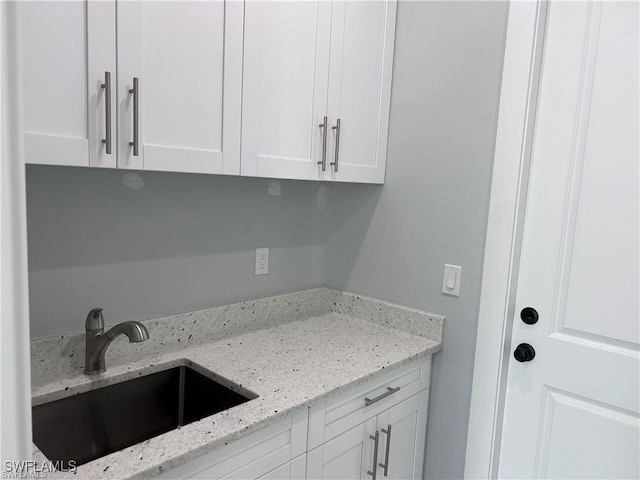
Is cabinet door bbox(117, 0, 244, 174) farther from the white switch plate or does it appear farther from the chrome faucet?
the white switch plate

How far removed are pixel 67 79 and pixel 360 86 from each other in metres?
1.03

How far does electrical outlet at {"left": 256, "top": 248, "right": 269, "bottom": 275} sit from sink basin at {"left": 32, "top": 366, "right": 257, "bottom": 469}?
520 mm

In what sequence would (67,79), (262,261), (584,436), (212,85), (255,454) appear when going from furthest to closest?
(262,261) → (584,436) → (212,85) → (255,454) → (67,79)

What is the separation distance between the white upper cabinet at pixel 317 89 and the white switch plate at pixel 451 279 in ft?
1.48

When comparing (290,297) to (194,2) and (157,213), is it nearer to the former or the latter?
(157,213)

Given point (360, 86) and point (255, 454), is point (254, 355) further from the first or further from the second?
point (360, 86)

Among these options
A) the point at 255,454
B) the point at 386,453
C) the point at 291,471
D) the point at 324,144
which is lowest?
the point at 386,453

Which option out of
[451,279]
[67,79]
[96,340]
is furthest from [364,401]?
[67,79]

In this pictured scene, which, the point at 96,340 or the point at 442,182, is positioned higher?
the point at 442,182

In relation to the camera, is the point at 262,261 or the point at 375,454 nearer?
the point at 375,454

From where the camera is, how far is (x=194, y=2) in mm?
1188

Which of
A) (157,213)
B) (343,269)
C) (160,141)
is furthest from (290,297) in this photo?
(160,141)

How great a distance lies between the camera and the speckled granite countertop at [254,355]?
102cm

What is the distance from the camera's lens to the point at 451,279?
1.74 metres
